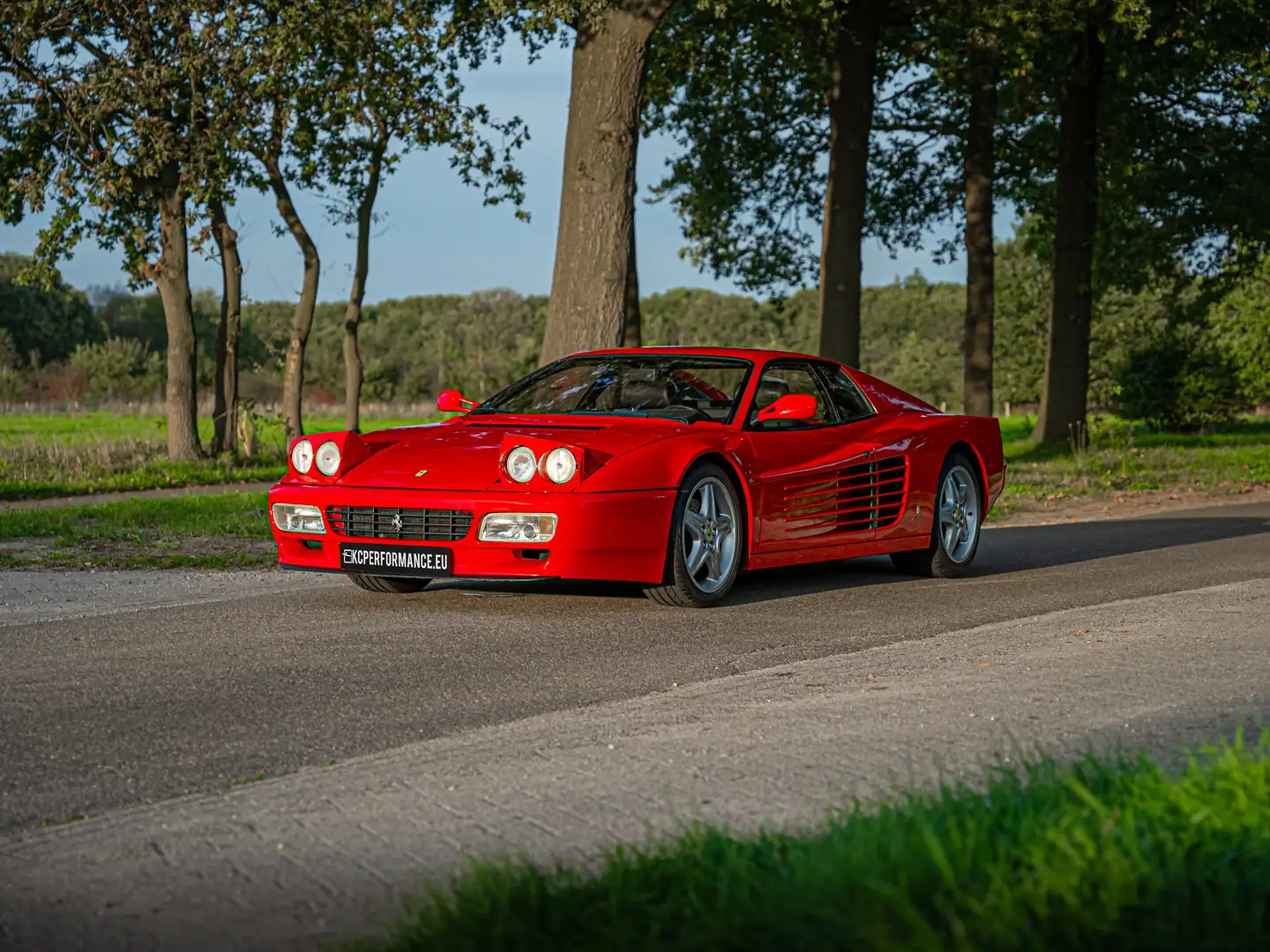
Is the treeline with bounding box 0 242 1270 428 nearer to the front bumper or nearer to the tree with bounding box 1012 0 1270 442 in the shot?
the tree with bounding box 1012 0 1270 442

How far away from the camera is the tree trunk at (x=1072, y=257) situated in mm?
29781

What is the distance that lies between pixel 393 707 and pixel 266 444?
22.4 meters

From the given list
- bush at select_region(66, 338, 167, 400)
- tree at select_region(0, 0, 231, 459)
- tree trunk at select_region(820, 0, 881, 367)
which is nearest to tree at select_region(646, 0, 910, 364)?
tree trunk at select_region(820, 0, 881, 367)

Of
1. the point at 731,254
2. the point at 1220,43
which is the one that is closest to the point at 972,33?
the point at 1220,43

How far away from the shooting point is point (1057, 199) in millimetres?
30156

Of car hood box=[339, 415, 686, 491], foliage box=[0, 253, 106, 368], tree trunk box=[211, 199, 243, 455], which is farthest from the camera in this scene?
foliage box=[0, 253, 106, 368]

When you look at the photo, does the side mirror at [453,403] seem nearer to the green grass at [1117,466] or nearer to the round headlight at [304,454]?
the round headlight at [304,454]

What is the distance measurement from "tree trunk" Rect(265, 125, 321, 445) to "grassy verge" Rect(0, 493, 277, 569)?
1137 cm

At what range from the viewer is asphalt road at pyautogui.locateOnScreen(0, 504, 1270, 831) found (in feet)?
17.0

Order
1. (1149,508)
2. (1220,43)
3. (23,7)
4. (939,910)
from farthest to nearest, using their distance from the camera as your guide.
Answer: (1220,43)
(23,7)
(1149,508)
(939,910)

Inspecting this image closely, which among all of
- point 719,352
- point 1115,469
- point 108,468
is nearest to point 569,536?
point 719,352

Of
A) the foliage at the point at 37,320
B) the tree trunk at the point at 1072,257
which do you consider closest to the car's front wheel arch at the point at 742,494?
the tree trunk at the point at 1072,257

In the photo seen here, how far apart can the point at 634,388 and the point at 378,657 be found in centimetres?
315

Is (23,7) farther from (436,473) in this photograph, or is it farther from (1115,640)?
(1115,640)
